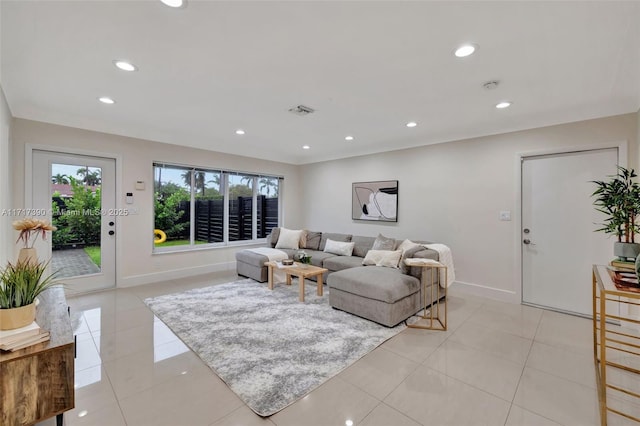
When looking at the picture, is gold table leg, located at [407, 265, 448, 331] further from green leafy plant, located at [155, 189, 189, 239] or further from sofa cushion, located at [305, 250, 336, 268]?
green leafy plant, located at [155, 189, 189, 239]

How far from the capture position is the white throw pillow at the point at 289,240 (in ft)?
18.6

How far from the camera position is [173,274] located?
16.2 feet

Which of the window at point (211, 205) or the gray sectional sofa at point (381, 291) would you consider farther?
the window at point (211, 205)

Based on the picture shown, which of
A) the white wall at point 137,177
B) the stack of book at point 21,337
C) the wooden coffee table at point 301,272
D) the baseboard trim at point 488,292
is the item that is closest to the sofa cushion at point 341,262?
the wooden coffee table at point 301,272

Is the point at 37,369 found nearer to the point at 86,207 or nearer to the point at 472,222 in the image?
the point at 86,207

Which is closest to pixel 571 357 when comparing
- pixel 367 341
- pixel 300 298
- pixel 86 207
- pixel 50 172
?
pixel 367 341

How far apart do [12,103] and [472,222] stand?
6.27 meters

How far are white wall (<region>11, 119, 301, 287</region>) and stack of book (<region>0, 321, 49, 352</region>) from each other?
309 cm

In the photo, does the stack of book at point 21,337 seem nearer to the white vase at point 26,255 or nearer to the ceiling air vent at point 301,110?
the white vase at point 26,255

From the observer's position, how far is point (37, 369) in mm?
1505

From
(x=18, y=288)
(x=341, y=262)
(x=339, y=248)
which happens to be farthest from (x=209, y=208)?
(x=18, y=288)

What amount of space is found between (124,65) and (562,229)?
5183mm

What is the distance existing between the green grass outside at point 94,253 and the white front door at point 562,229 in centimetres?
626

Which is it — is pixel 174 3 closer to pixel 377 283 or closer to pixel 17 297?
pixel 17 297
